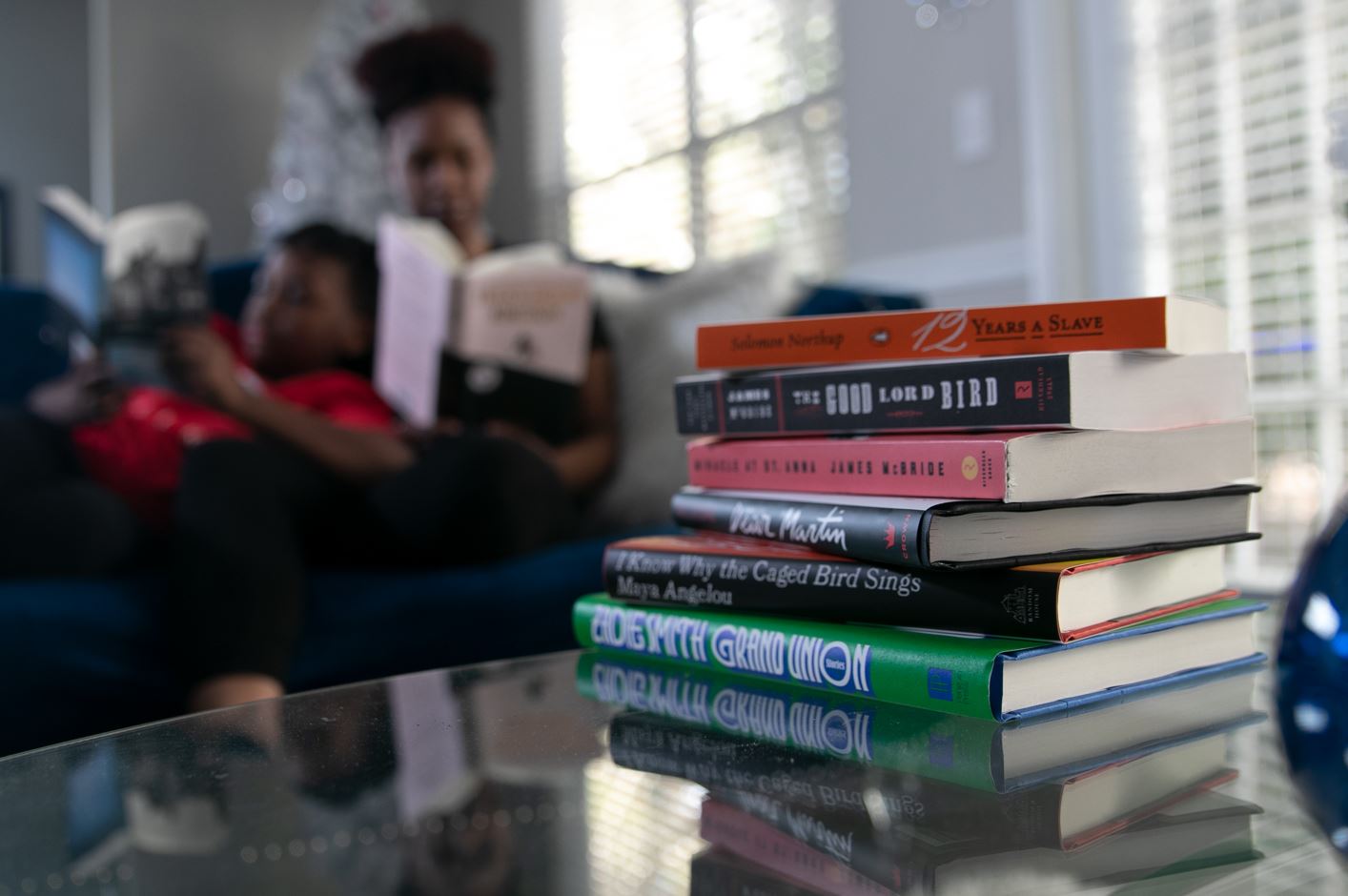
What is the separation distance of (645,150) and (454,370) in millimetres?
2145

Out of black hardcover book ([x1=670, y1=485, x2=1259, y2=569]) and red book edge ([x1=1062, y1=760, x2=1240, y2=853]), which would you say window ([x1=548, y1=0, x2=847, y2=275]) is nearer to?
black hardcover book ([x1=670, y1=485, x2=1259, y2=569])

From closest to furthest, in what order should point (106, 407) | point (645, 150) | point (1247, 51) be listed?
point (106, 407)
point (1247, 51)
point (645, 150)

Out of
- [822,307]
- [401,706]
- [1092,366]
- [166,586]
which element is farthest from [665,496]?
[1092,366]

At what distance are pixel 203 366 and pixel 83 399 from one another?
179 millimetres

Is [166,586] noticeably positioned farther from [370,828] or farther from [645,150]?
[645,150]

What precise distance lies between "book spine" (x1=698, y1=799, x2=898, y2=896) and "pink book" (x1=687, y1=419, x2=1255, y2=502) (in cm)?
19

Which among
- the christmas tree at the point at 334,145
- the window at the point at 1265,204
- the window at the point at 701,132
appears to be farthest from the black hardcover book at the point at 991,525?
the christmas tree at the point at 334,145

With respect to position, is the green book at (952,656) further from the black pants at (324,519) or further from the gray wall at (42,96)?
the gray wall at (42,96)

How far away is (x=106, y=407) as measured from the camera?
147cm

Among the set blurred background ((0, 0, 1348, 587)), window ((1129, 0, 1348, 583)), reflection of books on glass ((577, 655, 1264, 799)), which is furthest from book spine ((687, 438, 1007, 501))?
window ((1129, 0, 1348, 583))

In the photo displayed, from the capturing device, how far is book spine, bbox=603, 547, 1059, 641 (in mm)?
483

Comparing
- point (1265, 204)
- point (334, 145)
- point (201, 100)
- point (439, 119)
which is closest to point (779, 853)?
point (439, 119)

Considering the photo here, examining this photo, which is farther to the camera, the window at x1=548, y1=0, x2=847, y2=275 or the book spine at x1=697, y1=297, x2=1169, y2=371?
the window at x1=548, y1=0, x2=847, y2=275

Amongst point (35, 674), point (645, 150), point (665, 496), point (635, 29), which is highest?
point (635, 29)
